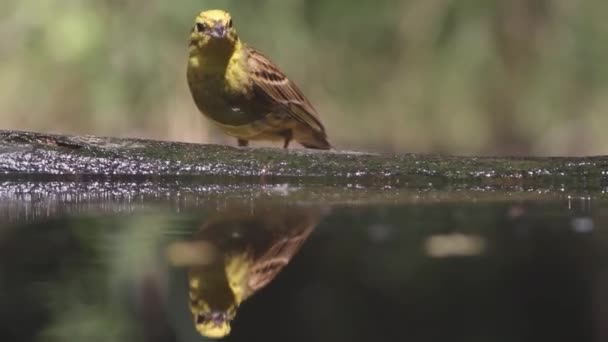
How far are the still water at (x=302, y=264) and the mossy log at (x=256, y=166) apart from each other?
99 millimetres

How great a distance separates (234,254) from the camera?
283cm

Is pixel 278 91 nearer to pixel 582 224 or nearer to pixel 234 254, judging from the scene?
pixel 582 224

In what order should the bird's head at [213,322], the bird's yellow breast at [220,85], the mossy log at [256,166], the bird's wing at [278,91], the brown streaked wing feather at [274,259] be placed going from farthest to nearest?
1. the bird's wing at [278,91]
2. the bird's yellow breast at [220,85]
3. the mossy log at [256,166]
4. the brown streaked wing feather at [274,259]
5. the bird's head at [213,322]

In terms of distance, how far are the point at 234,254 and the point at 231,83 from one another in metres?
2.05

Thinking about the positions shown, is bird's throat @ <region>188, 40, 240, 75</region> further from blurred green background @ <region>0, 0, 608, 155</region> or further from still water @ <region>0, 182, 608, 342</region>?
blurred green background @ <region>0, 0, 608, 155</region>

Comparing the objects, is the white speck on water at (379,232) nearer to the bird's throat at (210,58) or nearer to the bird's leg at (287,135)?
the bird's throat at (210,58)

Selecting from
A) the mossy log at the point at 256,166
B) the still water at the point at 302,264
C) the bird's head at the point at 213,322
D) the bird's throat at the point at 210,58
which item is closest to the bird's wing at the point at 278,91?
the bird's throat at the point at 210,58

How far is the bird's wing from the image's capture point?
16.2 ft

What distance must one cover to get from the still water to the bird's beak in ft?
3.53

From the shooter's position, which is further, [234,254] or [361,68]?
[361,68]

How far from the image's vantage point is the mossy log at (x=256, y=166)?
3.95 meters

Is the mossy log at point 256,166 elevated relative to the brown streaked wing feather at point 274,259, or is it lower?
elevated

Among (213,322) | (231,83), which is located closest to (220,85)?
(231,83)

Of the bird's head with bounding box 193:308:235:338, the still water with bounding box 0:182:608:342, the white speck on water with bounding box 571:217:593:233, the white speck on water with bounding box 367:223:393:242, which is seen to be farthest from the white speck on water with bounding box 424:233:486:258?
the bird's head with bounding box 193:308:235:338
